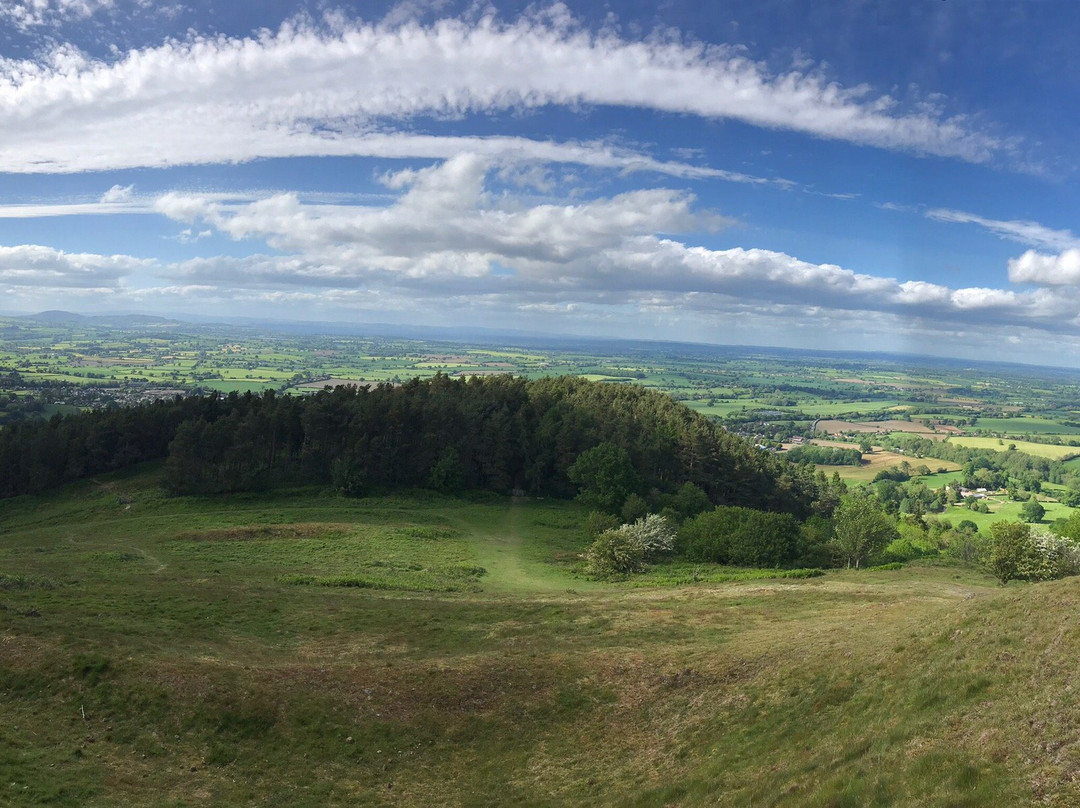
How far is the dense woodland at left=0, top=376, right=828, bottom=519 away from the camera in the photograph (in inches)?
2852

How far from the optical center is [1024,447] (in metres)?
170

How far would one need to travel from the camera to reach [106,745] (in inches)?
715

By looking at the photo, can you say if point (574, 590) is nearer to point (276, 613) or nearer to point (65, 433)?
point (276, 613)

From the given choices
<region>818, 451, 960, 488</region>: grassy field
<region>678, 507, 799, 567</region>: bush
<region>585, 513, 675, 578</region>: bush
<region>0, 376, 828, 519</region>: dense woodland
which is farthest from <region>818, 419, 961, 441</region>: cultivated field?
<region>585, 513, 675, 578</region>: bush

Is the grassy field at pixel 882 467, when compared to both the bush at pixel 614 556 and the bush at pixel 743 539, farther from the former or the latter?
the bush at pixel 614 556

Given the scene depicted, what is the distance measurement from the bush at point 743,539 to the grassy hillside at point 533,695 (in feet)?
42.9

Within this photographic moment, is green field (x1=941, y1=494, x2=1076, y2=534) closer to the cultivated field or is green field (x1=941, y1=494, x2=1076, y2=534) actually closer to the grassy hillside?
the cultivated field

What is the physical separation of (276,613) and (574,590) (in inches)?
723

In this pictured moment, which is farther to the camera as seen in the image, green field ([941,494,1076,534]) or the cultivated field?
the cultivated field

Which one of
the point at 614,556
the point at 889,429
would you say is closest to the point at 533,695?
the point at 614,556

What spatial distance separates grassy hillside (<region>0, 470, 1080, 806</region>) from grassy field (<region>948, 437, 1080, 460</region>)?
15820 cm

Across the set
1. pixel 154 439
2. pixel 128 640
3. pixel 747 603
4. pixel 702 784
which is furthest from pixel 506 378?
pixel 702 784

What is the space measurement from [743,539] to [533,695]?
32316 millimetres

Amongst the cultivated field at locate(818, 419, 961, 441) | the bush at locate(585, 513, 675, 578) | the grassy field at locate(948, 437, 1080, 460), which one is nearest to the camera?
the bush at locate(585, 513, 675, 578)
